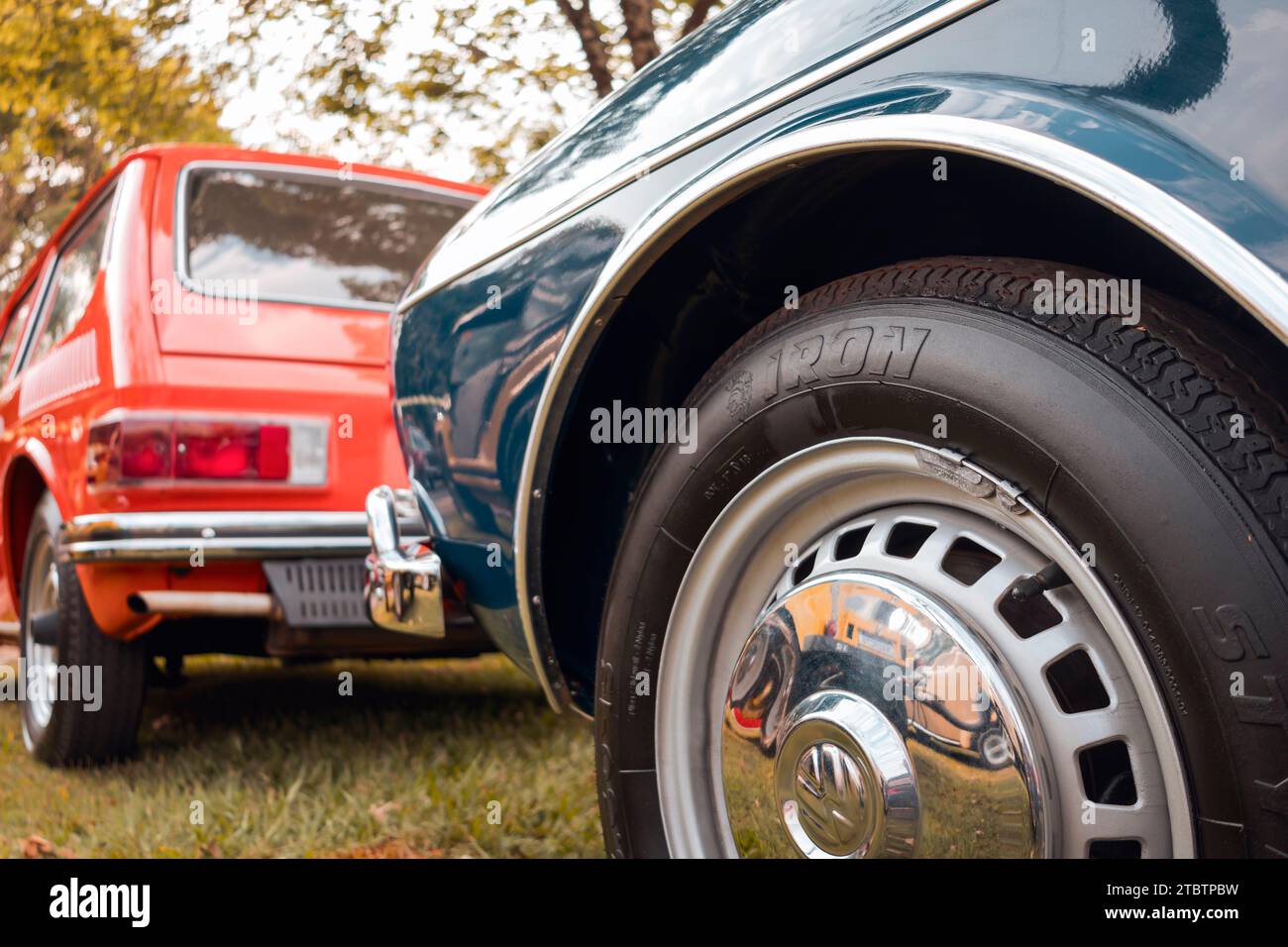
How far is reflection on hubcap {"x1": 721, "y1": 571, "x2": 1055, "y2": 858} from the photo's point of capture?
3.80ft

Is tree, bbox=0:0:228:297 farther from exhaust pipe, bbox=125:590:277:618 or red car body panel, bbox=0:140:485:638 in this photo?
exhaust pipe, bbox=125:590:277:618

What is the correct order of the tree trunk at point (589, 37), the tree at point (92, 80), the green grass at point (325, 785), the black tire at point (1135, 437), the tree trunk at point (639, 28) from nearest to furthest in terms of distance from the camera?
the black tire at point (1135, 437), the green grass at point (325, 785), the tree trunk at point (639, 28), the tree trunk at point (589, 37), the tree at point (92, 80)

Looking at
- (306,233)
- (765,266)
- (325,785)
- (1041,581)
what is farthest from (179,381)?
(1041,581)

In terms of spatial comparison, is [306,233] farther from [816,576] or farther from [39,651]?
[816,576]

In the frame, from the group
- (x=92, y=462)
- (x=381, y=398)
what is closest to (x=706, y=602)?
(x=381, y=398)

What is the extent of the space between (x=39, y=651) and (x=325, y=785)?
4.31 feet

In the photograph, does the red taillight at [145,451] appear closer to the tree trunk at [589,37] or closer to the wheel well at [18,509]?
the wheel well at [18,509]

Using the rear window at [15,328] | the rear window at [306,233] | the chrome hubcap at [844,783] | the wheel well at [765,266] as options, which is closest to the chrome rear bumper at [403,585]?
the wheel well at [765,266]

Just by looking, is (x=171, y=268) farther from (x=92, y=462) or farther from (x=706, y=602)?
(x=706, y=602)

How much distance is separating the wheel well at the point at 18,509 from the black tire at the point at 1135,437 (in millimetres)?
3196

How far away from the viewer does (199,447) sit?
2.90 m

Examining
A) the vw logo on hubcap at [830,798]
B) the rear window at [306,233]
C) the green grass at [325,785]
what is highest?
the rear window at [306,233]

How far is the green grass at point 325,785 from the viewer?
8.26 feet
